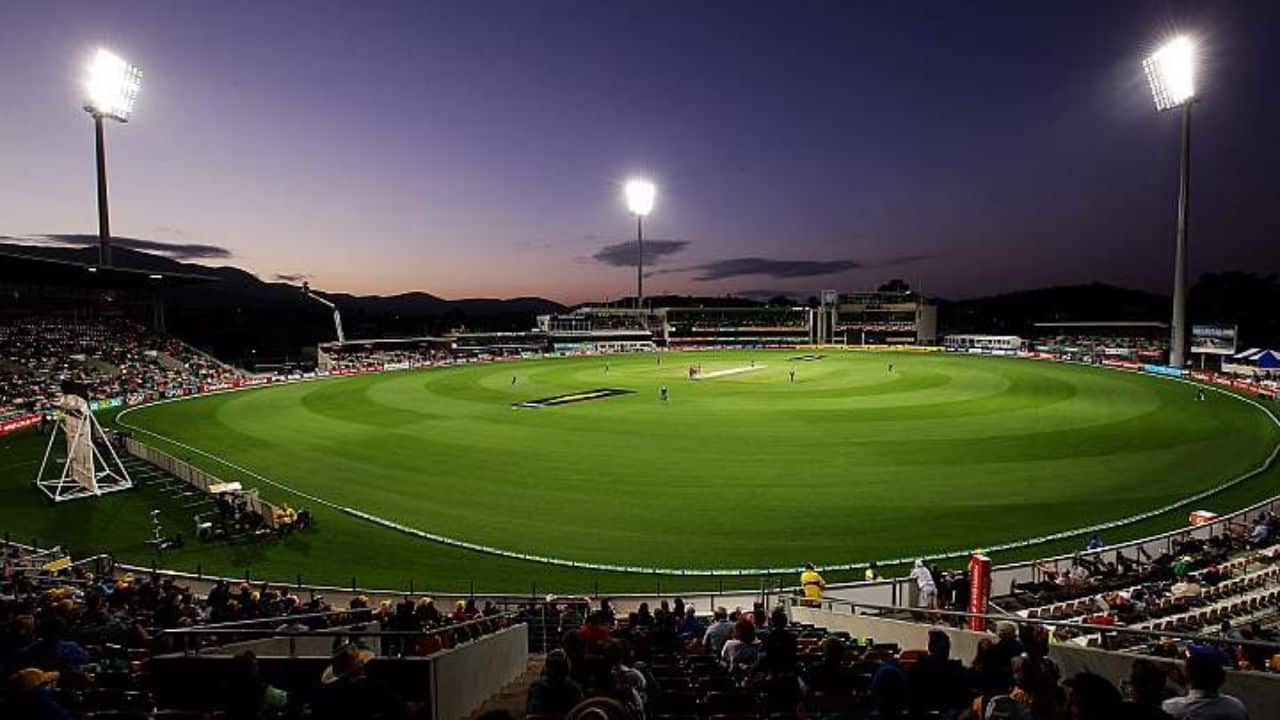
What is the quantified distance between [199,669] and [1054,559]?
16.8m

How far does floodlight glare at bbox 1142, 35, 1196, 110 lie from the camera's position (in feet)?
164

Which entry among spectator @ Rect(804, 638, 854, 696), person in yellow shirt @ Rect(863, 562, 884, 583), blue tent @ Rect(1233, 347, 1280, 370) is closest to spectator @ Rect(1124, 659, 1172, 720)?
spectator @ Rect(804, 638, 854, 696)

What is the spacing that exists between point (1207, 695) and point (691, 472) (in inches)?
873

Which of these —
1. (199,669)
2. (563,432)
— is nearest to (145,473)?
(563,432)

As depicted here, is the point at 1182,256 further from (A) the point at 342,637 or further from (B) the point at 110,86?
(B) the point at 110,86

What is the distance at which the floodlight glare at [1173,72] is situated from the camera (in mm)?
49969

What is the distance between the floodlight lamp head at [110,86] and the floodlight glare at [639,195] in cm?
4791

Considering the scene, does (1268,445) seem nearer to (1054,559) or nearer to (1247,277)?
(1054,559)

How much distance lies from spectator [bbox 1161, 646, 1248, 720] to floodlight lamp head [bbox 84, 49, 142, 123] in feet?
216

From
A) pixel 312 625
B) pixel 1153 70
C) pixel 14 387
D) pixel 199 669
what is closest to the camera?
pixel 199 669

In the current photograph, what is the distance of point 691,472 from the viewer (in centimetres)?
2595

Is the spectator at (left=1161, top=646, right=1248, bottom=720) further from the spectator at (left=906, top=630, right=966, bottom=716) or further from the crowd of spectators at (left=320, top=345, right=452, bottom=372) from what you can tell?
the crowd of spectators at (left=320, top=345, right=452, bottom=372)

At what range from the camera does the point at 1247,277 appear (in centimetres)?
11650

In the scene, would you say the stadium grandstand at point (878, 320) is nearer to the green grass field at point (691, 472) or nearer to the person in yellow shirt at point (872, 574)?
the green grass field at point (691, 472)
